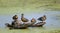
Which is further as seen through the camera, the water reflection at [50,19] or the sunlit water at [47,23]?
the water reflection at [50,19]

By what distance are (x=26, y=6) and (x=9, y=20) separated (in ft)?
2.78

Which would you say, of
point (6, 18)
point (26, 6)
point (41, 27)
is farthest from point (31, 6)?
point (41, 27)

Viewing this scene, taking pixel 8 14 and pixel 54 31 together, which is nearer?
pixel 54 31

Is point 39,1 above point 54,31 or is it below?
above

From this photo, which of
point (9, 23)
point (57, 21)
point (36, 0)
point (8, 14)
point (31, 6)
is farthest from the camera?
point (36, 0)

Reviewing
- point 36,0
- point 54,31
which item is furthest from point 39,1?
point 54,31

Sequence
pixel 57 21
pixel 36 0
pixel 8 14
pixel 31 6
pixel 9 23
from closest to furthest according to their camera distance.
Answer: pixel 9 23, pixel 57 21, pixel 8 14, pixel 31 6, pixel 36 0

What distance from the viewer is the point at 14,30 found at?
75.0 inches

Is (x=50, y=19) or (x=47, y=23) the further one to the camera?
(x=50, y=19)

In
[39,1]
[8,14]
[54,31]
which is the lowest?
[54,31]

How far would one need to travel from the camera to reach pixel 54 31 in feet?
6.27

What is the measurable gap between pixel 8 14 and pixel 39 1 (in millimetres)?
846

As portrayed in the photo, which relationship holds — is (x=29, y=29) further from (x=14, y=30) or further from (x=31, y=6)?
(x=31, y=6)

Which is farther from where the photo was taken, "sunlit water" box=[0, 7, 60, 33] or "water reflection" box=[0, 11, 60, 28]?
"water reflection" box=[0, 11, 60, 28]
